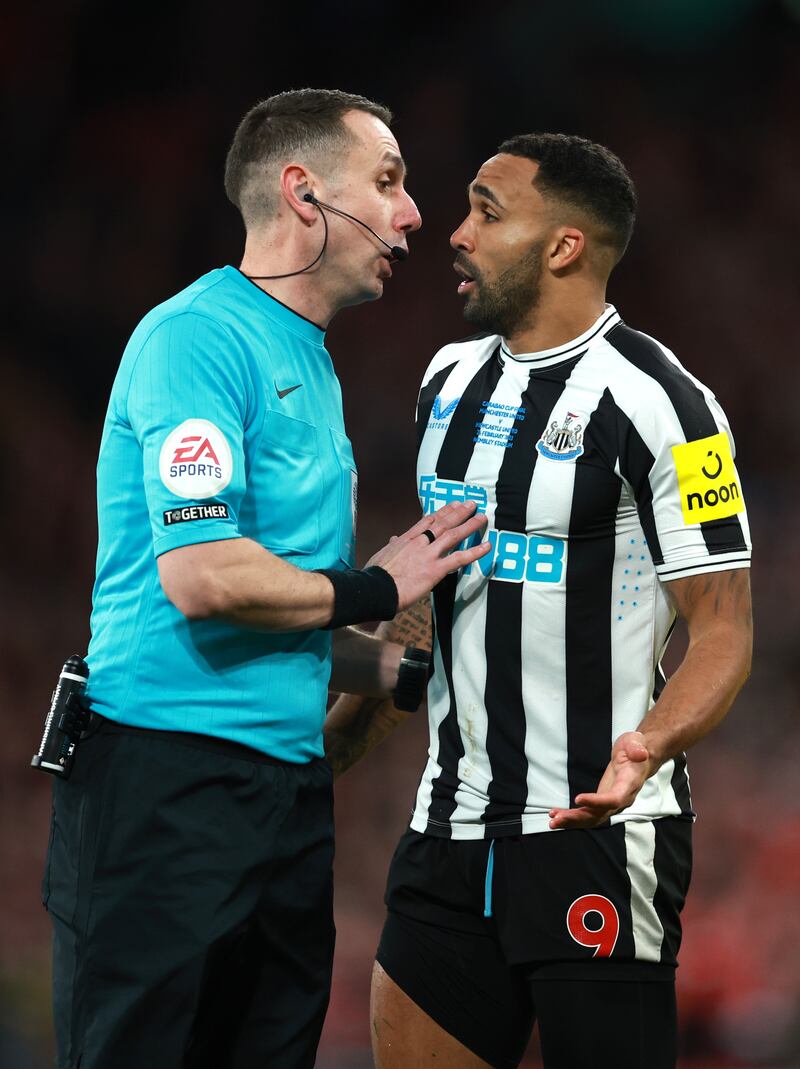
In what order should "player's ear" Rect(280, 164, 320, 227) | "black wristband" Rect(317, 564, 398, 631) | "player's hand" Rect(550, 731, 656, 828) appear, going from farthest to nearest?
"player's ear" Rect(280, 164, 320, 227) < "black wristband" Rect(317, 564, 398, 631) < "player's hand" Rect(550, 731, 656, 828)

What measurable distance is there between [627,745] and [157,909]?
0.67 m

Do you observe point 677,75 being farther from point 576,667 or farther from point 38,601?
point 576,667

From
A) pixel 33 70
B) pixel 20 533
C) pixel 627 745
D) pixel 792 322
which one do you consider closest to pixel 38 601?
pixel 20 533

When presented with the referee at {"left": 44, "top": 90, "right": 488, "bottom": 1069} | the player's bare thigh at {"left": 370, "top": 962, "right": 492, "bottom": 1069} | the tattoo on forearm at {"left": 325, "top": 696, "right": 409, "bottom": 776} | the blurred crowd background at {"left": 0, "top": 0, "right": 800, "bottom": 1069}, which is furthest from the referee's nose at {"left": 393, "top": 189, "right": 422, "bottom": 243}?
the blurred crowd background at {"left": 0, "top": 0, "right": 800, "bottom": 1069}

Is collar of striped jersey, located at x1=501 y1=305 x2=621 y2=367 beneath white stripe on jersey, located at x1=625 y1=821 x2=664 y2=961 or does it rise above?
above

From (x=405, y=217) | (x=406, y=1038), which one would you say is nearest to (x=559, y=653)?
(x=406, y=1038)

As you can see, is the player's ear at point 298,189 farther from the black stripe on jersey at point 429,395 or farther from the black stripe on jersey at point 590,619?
the black stripe on jersey at point 590,619

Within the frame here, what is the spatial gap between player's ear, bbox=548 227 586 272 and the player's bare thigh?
1179mm

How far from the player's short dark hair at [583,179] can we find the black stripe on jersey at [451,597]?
0.29m

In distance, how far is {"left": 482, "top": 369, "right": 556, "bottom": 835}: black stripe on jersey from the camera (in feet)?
6.83

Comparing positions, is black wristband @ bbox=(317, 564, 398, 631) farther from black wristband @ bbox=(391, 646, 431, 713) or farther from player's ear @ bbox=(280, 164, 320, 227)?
player's ear @ bbox=(280, 164, 320, 227)

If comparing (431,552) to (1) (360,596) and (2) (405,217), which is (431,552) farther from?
(2) (405,217)

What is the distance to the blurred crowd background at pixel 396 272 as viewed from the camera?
16.6 feet

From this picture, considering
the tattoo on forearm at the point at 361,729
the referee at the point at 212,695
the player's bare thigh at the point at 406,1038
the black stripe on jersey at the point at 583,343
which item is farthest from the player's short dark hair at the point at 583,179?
the player's bare thigh at the point at 406,1038
